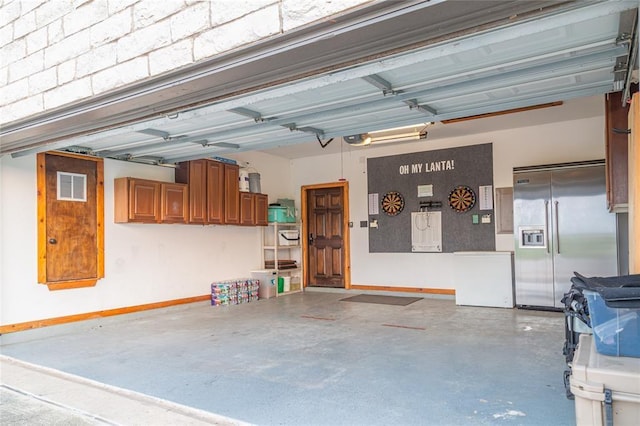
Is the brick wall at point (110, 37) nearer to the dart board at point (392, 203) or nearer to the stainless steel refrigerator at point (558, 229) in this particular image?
the stainless steel refrigerator at point (558, 229)

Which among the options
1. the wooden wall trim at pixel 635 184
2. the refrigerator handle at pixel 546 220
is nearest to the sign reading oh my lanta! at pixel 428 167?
the refrigerator handle at pixel 546 220

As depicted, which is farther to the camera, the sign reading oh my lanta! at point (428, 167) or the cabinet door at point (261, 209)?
the cabinet door at point (261, 209)

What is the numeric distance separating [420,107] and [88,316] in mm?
4701

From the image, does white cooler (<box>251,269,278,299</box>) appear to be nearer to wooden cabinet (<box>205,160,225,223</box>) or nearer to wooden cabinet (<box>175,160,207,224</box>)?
wooden cabinet (<box>205,160,225,223</box>)

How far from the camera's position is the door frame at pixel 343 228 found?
8.54m

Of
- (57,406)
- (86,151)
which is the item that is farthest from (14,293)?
(57,406)

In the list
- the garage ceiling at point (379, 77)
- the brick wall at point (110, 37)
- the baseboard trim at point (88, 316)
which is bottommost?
the baseboard trim at point (88, 316)

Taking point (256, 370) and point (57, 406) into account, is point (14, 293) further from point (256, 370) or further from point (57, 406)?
point (256, 370)

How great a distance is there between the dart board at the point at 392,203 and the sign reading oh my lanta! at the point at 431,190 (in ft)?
0.11

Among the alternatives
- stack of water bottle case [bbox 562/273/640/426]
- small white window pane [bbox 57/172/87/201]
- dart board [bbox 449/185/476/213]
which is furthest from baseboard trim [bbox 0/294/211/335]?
stack of water bottle case [bbox 562/273/640/426]

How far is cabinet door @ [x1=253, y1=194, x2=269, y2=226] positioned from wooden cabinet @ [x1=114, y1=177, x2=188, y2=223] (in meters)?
1.60

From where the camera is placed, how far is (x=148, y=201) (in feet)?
19.7

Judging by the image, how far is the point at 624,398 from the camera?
1545 mm

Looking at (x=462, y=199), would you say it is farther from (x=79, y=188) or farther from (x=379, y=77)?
(x=79, y=188)
